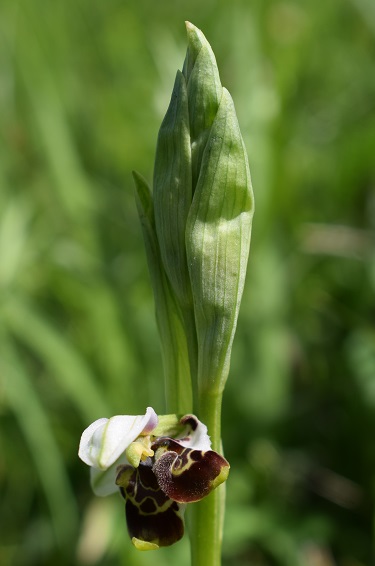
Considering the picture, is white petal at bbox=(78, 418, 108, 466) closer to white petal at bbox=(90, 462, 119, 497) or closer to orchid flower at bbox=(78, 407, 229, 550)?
orchid flower at bbox=(78, 407, 229, 550)

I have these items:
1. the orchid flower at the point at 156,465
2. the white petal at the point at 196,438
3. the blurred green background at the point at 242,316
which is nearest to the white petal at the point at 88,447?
the orchid flower at the point at 156,465

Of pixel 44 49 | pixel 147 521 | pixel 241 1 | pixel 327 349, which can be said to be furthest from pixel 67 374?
pixel 241 1

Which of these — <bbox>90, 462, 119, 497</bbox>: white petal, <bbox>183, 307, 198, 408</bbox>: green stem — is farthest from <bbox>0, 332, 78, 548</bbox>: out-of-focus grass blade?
<bbox>183, 307, 198, 408</bbox>: green stem

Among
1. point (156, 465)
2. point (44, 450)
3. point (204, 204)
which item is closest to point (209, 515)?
point (156, 465)

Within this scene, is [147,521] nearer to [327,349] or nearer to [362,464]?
[362,464]

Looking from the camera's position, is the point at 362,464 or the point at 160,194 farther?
the point at 362,464

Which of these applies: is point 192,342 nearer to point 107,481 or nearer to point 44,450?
point 107,481
